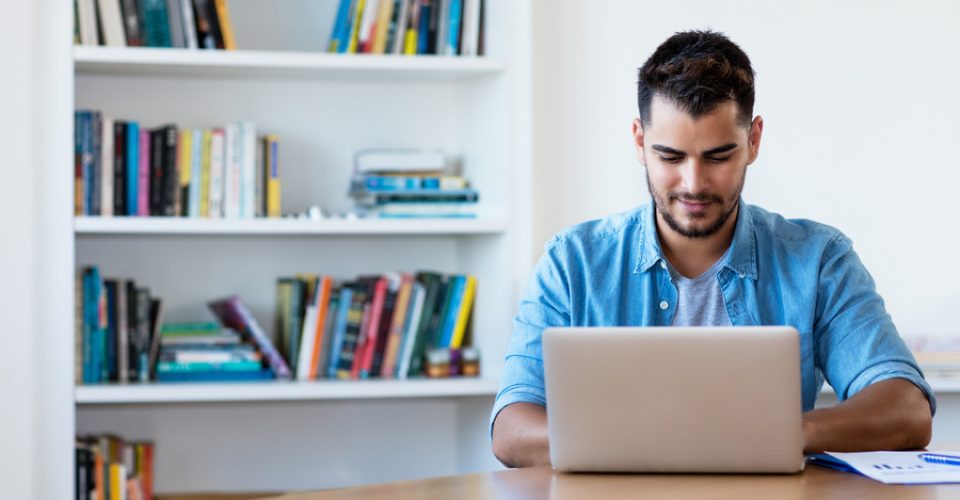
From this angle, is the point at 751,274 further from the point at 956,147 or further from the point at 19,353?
the point at 19,353

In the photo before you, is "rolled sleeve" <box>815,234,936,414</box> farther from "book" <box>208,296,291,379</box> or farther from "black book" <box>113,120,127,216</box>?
"black book" <box>113,120,127,216</box>

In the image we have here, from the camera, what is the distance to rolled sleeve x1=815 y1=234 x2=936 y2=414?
1.84 meters

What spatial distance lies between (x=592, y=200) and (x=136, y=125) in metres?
1.11

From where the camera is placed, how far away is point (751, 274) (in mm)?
1987

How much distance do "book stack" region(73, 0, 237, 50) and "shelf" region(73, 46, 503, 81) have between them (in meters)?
0.06

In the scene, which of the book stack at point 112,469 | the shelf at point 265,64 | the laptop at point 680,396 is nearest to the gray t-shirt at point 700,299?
the laptop at point 680,396

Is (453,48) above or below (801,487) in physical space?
above

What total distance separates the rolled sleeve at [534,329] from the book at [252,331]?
112 centimetres

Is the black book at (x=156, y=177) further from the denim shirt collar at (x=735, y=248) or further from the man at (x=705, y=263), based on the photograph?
the denim shirt collar at (x=735, y=248)

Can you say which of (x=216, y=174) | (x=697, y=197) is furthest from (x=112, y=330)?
(x=697, y=197)

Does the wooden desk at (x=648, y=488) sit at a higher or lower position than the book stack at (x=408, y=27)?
lower

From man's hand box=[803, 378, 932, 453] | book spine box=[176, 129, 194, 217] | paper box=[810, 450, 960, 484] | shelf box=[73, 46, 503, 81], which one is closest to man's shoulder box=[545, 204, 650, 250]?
man's hand box=[803, 378, 932, 453]

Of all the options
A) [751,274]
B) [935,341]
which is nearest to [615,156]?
[935,341]

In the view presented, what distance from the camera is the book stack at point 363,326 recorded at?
3018mm
